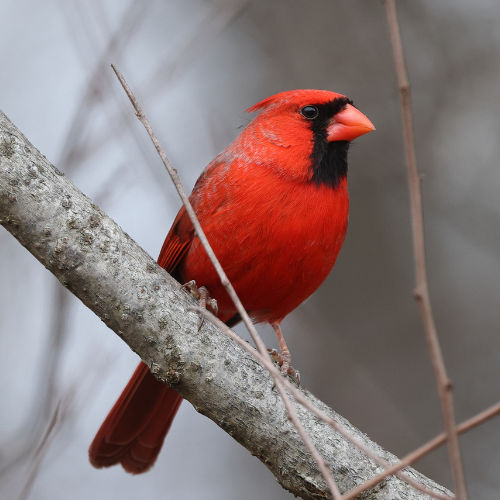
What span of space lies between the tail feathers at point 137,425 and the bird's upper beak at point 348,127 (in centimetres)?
125

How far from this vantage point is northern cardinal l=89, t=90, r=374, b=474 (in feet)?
9.47

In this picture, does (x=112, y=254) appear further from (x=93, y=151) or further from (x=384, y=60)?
(x=384, y=60)

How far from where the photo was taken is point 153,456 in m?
3.37

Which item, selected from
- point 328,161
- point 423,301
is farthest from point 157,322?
point 423,301

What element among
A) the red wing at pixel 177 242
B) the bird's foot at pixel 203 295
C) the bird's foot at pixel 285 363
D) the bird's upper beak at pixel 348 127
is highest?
the bird's upper beak at pixel 348 127

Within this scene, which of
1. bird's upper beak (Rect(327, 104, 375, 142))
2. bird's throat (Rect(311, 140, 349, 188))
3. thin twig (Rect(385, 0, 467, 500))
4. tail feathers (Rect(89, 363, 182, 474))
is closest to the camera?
thin twig (Rect(385, 0, 467, 500))

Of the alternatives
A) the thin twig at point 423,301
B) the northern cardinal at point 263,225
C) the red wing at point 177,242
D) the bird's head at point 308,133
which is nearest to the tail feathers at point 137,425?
the northern cardinal at point 263,225

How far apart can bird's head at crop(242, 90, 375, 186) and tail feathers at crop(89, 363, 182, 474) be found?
1.06 m

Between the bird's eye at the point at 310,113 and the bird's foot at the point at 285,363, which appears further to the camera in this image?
the bird's eye at the point at 310,113

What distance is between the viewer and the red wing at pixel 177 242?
307 cm

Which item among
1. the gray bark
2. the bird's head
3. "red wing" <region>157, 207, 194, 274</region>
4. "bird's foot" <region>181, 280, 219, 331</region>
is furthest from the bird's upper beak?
the gray bark

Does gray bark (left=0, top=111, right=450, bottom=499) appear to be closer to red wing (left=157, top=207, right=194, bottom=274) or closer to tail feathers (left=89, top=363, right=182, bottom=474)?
red wing (left=157, top=207, right=194, bottom=274)

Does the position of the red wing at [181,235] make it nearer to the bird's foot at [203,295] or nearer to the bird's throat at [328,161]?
the bird's foot at [203,295]

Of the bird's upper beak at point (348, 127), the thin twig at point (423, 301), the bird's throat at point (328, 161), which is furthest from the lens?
the bird's upper beak at point (348, 127)
